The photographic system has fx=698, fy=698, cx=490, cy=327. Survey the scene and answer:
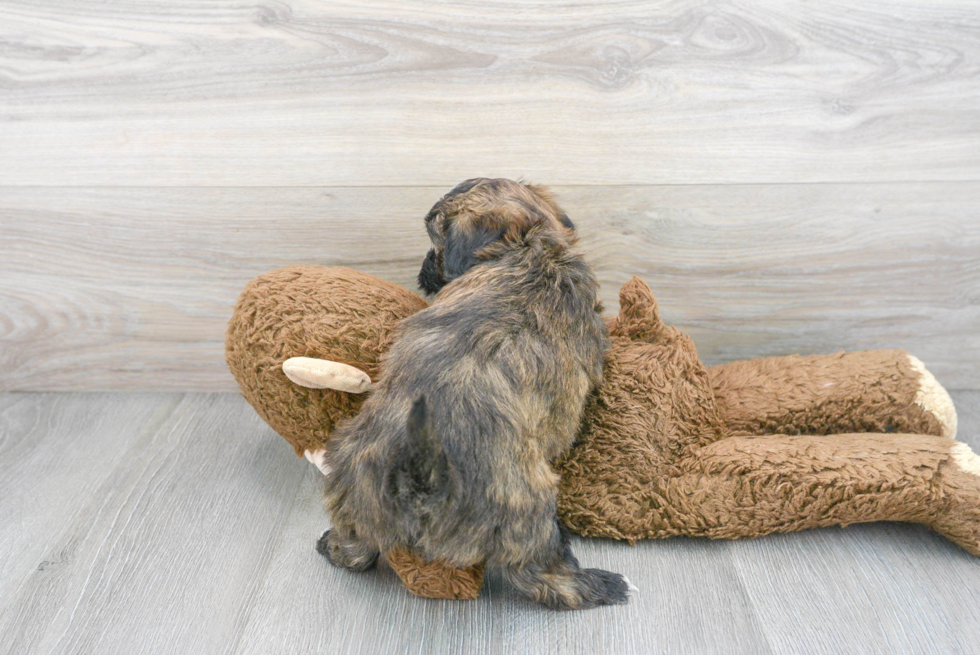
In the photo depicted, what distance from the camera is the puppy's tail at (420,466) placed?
3.30 ft

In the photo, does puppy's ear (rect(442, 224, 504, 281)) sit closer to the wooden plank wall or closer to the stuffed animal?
the stuffed animal

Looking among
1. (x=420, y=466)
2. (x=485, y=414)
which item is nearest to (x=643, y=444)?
(x=485, y=414)

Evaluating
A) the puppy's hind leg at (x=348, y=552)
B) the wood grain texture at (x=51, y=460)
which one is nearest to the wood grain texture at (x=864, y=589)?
the puppy's hind leg at (x=348, y=552)

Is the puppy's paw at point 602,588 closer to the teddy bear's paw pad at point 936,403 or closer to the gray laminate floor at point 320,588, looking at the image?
the gray laminate floor at point 320,588

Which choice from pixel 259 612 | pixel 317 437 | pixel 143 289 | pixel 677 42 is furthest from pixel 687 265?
pixel 143 289

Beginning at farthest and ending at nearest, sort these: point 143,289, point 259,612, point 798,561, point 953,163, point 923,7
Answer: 1. point 143,289
2. point 953,163
3. point 923,7
4. point 798,561
5. point 259,612

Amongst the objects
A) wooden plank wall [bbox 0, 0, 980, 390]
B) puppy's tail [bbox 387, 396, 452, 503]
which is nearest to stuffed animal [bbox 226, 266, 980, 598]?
puppy's tail [bbox 387, 396, 452, 503]

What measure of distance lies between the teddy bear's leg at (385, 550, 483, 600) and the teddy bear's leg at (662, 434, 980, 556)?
1.36ft

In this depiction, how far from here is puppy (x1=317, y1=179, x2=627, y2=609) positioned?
110 cm

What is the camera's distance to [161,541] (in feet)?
4.74

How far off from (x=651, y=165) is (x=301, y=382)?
0.97m

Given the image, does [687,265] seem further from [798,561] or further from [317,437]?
[317,437]

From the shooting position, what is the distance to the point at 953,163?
1.70m

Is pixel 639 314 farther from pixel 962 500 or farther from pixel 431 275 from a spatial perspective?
pixel 962 500
